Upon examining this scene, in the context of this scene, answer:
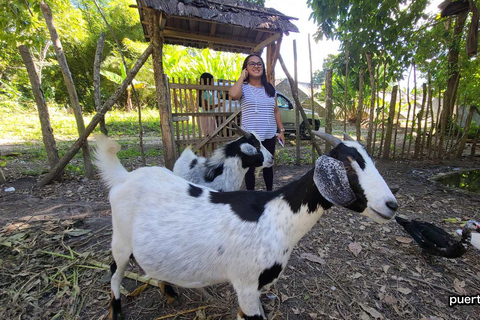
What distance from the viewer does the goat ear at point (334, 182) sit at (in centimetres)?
129

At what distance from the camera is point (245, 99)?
127 inches

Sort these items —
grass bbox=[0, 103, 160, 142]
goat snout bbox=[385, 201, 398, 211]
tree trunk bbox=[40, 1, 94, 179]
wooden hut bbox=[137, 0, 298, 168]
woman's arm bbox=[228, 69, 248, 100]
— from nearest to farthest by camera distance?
1. goat snout bbox=[385, 201, 398, 211]
2. woman's arm bbox=[228, 69, 248, 100]
3. wooden hut bbox=[137, 0, 298, 168]
4. tree trunk bbox=[40, 1, 94, 179]
5. grass bbox=[0, 103, 160, 142]

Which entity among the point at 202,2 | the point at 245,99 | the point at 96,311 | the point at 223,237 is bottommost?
the point at 96,311

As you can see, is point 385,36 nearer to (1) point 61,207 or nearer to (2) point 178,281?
(2) point 178,281

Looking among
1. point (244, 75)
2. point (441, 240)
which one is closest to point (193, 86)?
point (244, 75)

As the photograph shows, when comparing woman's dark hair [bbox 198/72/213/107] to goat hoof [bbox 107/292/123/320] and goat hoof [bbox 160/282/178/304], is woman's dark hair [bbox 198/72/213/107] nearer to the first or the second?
goat hoof [bbox 160/282/178/304]

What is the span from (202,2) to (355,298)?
4689mm

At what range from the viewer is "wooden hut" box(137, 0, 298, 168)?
382cm

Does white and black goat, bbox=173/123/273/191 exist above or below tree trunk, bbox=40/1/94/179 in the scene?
below

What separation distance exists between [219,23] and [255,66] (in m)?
1.60

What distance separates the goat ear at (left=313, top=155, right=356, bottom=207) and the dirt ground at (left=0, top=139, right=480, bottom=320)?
54.3 inches

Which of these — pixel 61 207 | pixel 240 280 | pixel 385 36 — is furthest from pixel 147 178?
pixel 385 36

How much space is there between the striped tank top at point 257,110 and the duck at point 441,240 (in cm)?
223

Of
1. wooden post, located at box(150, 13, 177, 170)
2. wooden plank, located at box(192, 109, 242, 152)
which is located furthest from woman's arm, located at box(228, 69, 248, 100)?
wooden plank, located at box(192, 109, 242, 152)
